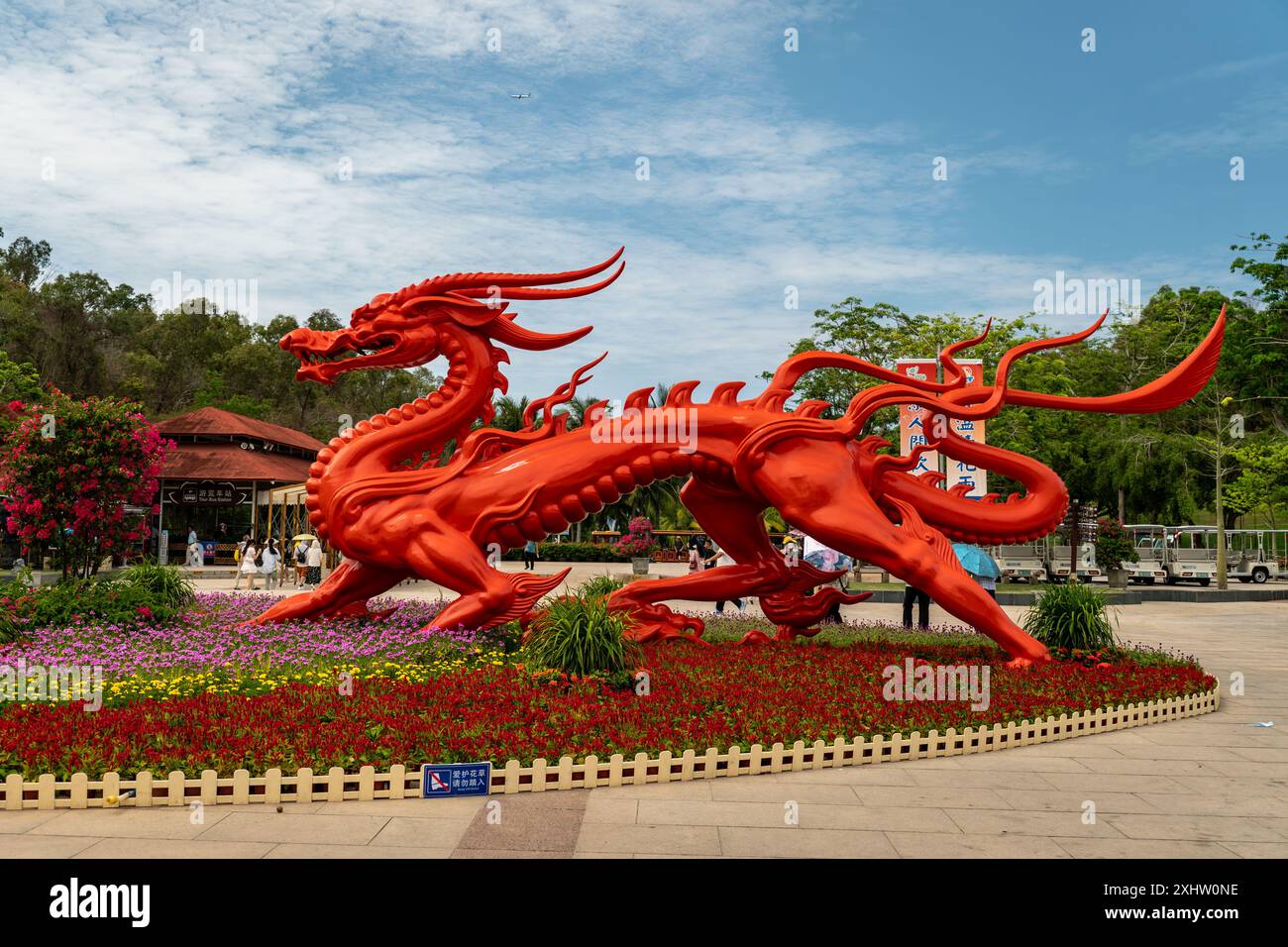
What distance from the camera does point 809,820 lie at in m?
4.46

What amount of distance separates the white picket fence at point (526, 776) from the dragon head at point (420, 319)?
408cm

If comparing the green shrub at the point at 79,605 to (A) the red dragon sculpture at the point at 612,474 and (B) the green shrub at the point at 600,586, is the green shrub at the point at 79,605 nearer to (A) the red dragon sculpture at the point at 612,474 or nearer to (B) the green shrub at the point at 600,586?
(A) the red dragon sculpture at the point at 612,474

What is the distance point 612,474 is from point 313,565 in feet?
41.6

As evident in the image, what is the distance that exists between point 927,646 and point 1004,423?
57.0 ft

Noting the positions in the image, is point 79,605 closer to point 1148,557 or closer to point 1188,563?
point 1148,557

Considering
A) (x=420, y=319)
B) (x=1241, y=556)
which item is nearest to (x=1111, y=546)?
(x=1241, y=556)

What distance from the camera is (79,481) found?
1455 cm

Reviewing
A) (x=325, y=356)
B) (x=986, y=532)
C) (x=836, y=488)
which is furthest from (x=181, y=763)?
(x=986, y=532)

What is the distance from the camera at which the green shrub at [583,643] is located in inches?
246

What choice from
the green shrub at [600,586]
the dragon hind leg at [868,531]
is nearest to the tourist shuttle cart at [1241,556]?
the dragon hind leg at [868,531]

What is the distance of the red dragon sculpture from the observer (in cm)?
733

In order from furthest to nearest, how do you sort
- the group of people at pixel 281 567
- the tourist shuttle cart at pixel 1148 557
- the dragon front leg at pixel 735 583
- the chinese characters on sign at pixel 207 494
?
the chinese characters on sign at pixel 207 494 < the tourist shuttle cart at pixel 1148 557 < the group of people at pixel 281 567 < the dragon front leg at pixel 735 583

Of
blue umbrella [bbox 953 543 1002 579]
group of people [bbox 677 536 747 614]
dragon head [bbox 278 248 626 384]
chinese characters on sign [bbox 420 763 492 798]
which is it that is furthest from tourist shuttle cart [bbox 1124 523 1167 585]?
chinese characters on sign [bbox 420 763 492 798]

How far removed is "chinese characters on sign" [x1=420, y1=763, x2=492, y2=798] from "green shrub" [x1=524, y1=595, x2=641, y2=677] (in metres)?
1.47
